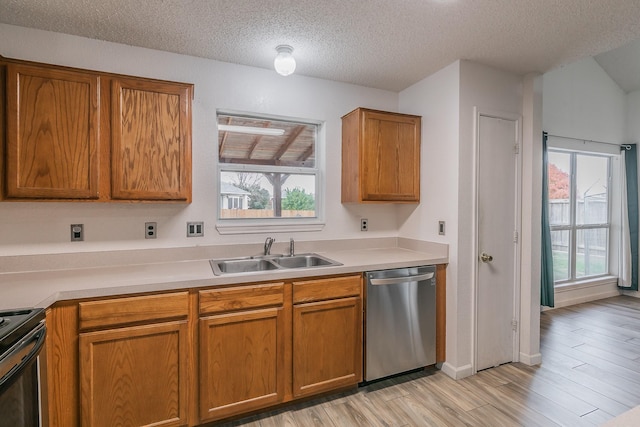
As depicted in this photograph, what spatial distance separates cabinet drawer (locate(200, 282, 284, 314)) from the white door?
1654 mm

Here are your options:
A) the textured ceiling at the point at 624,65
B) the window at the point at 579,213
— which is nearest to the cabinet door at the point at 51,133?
the window at the point at 579,213

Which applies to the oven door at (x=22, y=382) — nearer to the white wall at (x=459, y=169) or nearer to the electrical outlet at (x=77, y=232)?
the electrical outlet at (x=77, y=232)

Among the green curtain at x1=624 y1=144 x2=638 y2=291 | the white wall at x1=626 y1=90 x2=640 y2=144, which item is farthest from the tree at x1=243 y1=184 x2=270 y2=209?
the white wall at x1=626 y1=90 x2=640 y2=144

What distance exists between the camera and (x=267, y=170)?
2.80m

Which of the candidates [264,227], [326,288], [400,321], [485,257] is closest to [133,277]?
[264,227]

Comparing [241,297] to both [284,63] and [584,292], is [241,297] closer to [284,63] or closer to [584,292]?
[284,63]

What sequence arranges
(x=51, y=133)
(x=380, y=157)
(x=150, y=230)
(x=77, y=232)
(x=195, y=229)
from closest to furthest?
(x=51, y=133) → (x=77, y=232) → (x=150, y=230) → (x=195, y=229) → (x=380, y=157)

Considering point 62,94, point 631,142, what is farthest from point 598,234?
point 62,94

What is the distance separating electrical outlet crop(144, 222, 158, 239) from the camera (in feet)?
7.76

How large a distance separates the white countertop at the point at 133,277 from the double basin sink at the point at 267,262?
11cm

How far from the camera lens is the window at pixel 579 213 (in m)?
4.31

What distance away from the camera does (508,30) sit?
2104mm

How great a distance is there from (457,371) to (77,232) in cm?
292

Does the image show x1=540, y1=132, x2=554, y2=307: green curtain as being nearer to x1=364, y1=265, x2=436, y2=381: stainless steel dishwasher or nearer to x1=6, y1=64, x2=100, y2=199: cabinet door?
x1=364, y1=265, x2=436, y2=381: stainless steel dishwasher
